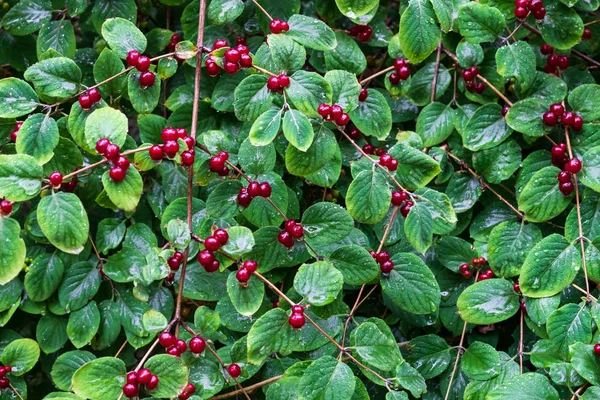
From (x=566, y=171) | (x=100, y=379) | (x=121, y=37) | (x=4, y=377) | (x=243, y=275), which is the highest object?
(x=121, y=37)

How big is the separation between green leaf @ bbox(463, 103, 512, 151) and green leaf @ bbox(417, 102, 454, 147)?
6 centimetres

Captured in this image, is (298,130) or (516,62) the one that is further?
(516,62)

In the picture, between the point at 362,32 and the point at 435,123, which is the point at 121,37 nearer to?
the point at 362,32

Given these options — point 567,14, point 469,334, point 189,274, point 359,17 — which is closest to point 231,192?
point 189,274

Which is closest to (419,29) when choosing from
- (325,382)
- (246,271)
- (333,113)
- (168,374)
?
(333,113)

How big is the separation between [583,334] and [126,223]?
3.36 feet

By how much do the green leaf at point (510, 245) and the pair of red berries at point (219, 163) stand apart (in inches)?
23.4

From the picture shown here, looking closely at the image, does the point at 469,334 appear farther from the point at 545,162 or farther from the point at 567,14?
the point at 567,14

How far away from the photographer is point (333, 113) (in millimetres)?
1292

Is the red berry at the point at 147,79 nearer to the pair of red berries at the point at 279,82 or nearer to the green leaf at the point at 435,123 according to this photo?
the pair of red berries at the point at 279,82

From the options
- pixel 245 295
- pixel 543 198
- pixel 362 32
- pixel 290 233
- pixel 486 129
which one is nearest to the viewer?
pixel 245 295

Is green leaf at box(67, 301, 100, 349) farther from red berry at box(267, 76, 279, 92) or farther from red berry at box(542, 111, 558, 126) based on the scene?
red berry at box(542, 111, 558, 126)

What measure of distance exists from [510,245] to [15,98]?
42.1 inches

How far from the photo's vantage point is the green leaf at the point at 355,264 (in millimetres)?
1307
